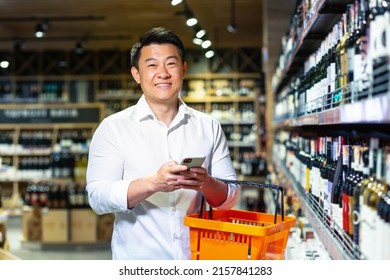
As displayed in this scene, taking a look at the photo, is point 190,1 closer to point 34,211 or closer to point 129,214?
point 34,211

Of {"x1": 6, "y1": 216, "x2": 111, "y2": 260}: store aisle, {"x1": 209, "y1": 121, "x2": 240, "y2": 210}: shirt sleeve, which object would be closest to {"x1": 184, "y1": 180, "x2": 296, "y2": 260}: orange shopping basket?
{"x1": 209, "y1": 121, "x2": 240, "y2": 210}: shirt sleeve

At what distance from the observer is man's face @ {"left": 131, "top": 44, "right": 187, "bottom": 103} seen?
2305 mm

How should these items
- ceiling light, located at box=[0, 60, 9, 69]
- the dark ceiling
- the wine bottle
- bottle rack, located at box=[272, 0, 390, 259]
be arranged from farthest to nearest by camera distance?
ceiling light, located at box=[0, 60, 9, 69] < the dark ceiling < the wine bottle < bottle rack, located at box=[272, 0, 390, 259]

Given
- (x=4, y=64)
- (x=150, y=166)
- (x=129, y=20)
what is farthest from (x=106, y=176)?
(x=4, y=64)

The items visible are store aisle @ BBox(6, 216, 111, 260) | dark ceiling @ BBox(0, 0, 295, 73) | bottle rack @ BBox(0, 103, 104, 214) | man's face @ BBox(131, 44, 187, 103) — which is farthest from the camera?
bottle rack @ BBox(0, 103, 104, 214)

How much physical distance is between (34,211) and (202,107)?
517 centimetres

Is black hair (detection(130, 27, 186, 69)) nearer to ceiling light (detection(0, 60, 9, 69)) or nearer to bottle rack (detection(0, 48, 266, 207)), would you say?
bottle rack (detection(0, 48, 266, 207))

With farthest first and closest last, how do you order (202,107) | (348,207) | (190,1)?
1. (202,107)
2. (190,1)
3. (348,207)

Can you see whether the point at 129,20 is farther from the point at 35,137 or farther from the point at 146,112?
the point at 146,112

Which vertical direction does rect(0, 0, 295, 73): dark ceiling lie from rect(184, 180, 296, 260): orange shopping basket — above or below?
above

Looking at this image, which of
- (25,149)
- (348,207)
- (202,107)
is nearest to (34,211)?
(25,149)

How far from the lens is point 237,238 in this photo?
208 cm

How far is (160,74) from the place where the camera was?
7.51 feet

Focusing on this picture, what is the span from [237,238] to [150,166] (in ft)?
1.55
